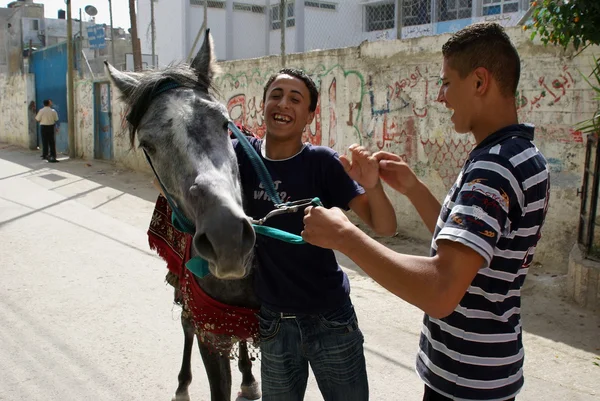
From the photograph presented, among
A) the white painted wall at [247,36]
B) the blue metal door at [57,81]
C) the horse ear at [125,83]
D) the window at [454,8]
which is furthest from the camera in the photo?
the white painted wall at [247,36]

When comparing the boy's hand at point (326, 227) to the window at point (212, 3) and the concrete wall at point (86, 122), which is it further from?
the window at point (212, 3)

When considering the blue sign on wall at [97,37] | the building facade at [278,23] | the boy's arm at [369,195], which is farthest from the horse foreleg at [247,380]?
the building facade at [278,23]

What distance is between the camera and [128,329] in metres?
4.23

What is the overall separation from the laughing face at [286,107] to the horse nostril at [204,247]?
24.6 inches

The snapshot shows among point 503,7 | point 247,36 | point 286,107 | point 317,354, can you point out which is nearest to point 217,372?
point 317,354

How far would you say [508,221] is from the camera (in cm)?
139

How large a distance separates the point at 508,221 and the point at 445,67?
0.50 metres

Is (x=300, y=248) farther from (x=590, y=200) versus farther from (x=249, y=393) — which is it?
(x=590, y=200)

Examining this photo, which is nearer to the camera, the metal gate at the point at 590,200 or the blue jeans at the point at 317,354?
the blue jeans at the point at 317,354

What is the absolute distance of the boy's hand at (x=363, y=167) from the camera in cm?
194

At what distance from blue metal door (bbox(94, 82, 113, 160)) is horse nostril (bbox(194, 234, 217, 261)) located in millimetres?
14724

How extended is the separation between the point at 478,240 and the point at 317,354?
975mm

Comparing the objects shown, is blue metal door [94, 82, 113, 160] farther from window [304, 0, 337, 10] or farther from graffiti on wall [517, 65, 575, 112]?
graffiti on wall [517, 65, 575, 112]

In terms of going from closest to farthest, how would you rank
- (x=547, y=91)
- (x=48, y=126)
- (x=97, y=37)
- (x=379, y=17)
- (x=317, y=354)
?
(x=317, y=354), (x=547, y=91), (x=48, y=126), (x=97, y=37), (x=379, y=17)
